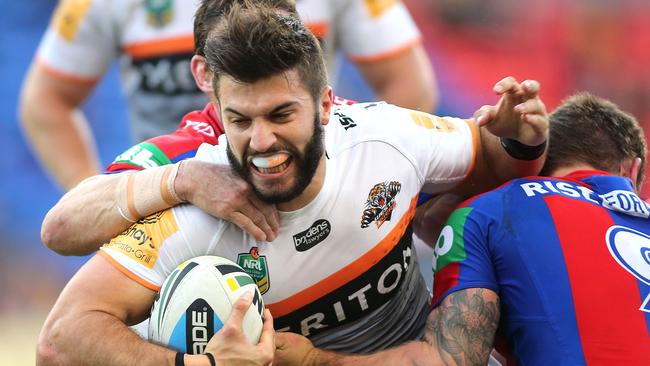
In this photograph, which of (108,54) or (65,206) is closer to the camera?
(65,206)

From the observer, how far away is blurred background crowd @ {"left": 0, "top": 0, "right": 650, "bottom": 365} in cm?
815

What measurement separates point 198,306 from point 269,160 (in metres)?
0.52

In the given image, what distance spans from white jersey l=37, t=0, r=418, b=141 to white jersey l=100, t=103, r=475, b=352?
7.60 ft

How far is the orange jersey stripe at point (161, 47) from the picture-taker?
20.5 feet

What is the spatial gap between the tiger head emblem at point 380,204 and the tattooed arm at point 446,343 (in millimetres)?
374

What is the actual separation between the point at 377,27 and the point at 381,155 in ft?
9.04

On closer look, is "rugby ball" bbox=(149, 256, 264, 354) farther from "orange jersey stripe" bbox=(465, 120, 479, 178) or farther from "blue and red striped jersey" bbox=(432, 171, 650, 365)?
"orange jersey stripe" bbox=(465, 120, 479, 178)

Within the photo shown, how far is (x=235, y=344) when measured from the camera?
130 inches

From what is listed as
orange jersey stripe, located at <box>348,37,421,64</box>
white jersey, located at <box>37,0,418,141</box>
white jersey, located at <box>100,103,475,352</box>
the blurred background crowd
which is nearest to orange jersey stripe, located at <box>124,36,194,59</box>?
white jersey, located at <box>37,0,418,141</box>

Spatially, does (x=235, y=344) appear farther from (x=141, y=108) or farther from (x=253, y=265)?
(x=141, y=108)

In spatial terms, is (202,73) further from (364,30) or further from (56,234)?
(364,30)

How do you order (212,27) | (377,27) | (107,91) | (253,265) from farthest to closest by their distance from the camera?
1. (107,91)
2. (377,27)
3. (212,27)
4. (253,265)

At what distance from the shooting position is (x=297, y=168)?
11.5 ft

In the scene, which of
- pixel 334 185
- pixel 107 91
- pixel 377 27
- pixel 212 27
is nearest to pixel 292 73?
pixel 334 185
